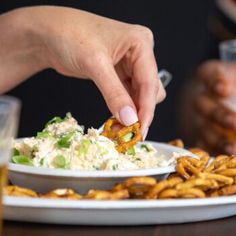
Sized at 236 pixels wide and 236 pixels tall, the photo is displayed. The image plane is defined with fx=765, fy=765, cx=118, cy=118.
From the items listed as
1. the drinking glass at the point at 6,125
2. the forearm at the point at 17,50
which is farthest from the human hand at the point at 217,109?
the drinking glass at the point at 6,125

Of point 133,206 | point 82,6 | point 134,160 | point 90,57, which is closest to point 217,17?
point 82,6

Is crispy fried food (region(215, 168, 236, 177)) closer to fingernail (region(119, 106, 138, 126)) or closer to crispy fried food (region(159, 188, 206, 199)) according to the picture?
crispy fried food (region(159, 188, 206, 199))

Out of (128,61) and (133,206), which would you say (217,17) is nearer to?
(128,61)

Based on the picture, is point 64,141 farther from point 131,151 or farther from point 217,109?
point 217,109

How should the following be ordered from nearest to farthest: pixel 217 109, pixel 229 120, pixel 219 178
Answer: pixel 219 178
pixel 229 120
pixel 217 109

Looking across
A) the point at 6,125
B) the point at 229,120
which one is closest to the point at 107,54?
the point at 6,125

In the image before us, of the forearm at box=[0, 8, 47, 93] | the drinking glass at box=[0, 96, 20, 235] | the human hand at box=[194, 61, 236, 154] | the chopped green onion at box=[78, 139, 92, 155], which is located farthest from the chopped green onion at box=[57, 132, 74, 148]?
the human hand at box=[194, 61, 236, 154]
